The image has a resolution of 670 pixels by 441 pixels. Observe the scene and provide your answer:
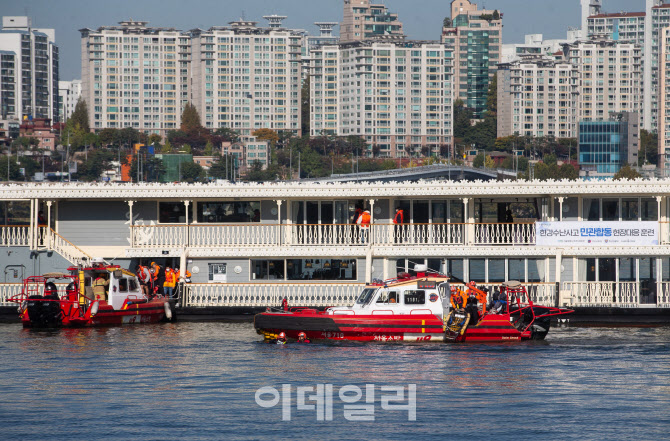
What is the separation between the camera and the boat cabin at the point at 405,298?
33531 mm

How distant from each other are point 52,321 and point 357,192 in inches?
476

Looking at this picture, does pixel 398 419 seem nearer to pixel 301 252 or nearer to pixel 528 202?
pixel 301 252

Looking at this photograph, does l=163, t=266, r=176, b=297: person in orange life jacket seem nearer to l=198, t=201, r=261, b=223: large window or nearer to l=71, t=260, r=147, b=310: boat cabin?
l=71, t=260, r=147, b=310: boat cabin

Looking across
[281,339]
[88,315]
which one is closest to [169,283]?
[88,315]

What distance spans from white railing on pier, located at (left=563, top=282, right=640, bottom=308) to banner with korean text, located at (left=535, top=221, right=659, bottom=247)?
1.50 meters

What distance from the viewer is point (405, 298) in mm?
33625

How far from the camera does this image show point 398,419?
80.6 feet

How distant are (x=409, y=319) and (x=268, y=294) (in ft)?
23.6

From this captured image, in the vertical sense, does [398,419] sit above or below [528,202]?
below

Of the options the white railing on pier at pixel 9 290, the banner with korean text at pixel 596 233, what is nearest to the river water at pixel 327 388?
the white railing on pier at pixel 9 290

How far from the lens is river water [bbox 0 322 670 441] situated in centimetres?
2370

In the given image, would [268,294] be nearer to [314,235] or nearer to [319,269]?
[319,269]

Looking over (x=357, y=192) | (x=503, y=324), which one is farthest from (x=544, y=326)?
(x=357, y=192)

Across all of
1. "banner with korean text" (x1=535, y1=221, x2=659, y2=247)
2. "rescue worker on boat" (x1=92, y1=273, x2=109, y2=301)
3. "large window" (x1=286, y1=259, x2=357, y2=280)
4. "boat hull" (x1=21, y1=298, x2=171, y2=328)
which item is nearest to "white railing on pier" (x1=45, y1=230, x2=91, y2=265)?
"rescue worker on boat" (x1=92, y1=273, x2=109, y2=301)
